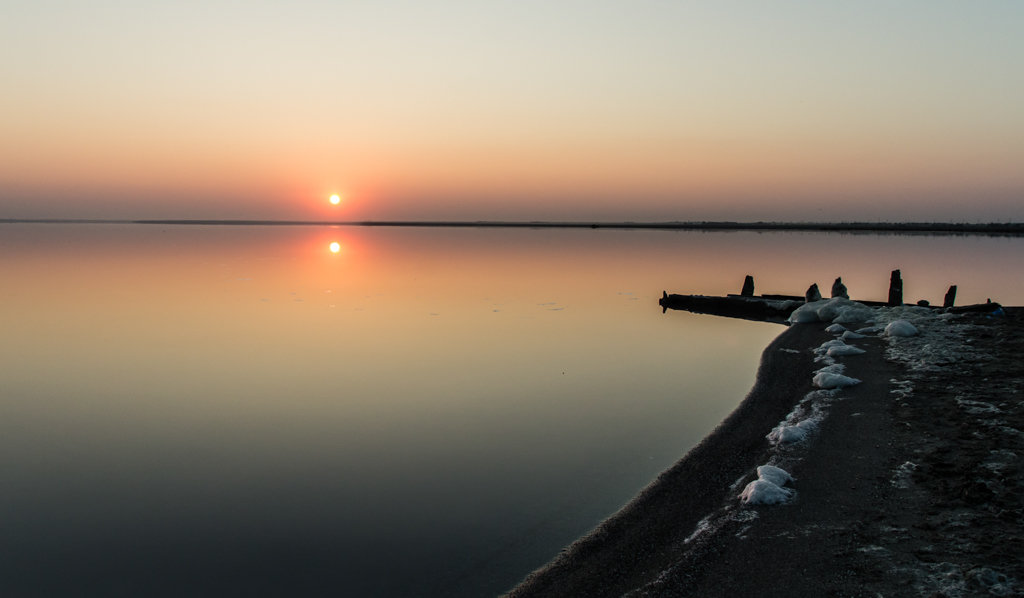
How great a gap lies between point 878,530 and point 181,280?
51.9 meters

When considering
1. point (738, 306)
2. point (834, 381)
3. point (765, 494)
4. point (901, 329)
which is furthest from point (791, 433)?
point (738, 306)

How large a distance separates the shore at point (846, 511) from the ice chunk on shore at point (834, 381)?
0.72 feet

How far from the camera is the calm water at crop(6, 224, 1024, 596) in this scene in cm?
908

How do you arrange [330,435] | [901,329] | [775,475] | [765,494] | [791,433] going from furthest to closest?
1. [901,329]
2. [330,435]
3. [791,433]
4. [775,475]
5. [765,494]

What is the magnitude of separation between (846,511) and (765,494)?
1027 millimetres

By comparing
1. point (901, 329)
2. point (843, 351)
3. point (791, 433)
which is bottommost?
point (791, 433)

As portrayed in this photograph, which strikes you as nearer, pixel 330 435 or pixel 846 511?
pixel 846 511

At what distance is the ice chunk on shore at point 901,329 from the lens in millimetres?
20219

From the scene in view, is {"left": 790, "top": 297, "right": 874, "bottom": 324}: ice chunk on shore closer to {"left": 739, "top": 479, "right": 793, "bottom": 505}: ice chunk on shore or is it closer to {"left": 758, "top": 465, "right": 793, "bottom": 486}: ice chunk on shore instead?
{"left": 758, "top": 465, "right": 793, "bottom": 486}: ice chunk on shore

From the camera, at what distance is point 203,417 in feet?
51.8

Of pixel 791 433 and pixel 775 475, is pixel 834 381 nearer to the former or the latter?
pixel 791 433

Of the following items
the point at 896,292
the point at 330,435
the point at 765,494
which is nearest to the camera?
the point at 765,494

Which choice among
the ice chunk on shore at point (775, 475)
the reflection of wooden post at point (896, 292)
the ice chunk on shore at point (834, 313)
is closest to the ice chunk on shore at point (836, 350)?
the ice chunk on shore at point (834, 313)

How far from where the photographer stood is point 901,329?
66.8ft
